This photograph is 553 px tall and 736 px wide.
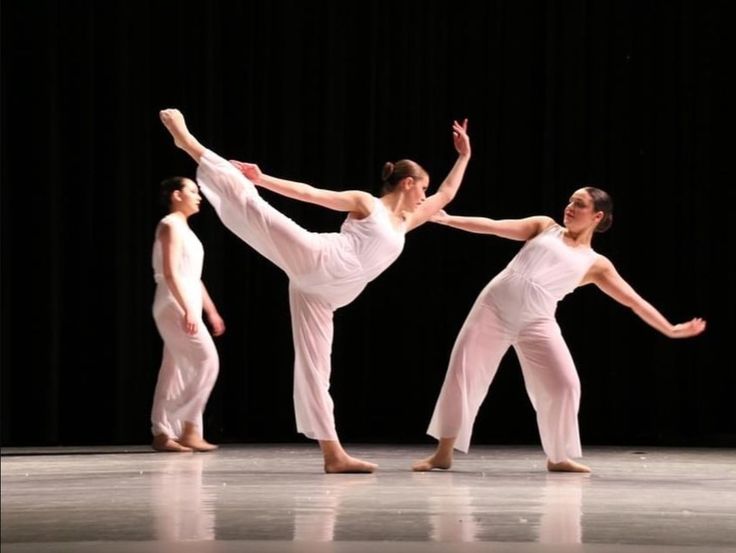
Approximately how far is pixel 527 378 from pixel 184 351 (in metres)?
1.79

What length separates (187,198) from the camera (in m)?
6.47

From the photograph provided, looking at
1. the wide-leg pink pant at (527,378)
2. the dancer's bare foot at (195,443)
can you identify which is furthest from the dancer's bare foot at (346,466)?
the dancer's bare foot at (195,443)

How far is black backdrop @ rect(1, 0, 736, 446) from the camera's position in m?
7.50

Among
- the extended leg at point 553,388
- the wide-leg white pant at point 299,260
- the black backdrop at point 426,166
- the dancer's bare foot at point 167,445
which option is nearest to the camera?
the wide-leg white pant at point 299,260

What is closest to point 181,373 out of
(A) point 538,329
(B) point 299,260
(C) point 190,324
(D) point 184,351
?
(D) point 184,351

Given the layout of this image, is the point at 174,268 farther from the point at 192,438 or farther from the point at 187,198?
the point at 192,438

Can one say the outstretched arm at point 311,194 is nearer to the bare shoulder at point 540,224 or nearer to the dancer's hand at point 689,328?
the bare shoulder at point 540,224

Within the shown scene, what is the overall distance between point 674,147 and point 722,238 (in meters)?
0.61

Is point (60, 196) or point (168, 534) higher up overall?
point (60, 196)

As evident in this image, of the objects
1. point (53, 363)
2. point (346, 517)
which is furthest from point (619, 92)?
point (346, 517)

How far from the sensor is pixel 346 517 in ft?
12.5

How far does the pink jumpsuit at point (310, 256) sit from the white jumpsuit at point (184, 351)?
57.0 inches

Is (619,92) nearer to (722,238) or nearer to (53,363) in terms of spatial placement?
(722,238)

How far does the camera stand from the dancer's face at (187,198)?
645 cm
